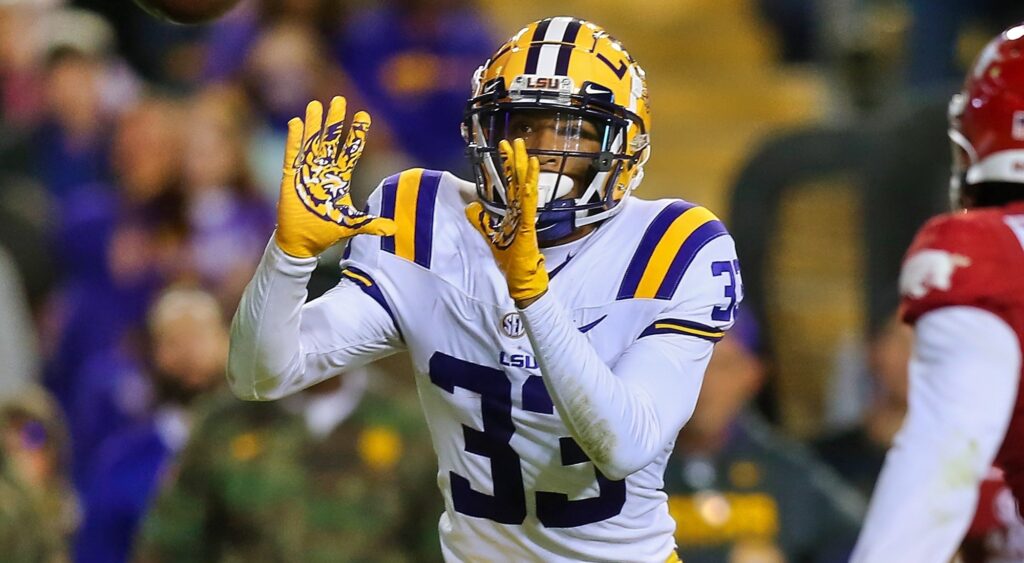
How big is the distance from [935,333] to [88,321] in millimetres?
Result: 4141

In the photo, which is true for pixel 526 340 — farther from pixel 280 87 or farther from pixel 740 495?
pixel 280 87

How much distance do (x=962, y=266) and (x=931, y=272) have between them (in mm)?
49

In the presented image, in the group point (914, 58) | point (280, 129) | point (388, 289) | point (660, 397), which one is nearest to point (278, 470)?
point (388, 289)

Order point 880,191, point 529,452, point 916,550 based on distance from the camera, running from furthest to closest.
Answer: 1. point 880,191
2. point 529,452
3. point 916,550

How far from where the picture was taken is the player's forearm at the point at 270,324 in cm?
277

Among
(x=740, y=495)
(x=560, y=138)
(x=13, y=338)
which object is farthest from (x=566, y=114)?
(x=13, y=338)

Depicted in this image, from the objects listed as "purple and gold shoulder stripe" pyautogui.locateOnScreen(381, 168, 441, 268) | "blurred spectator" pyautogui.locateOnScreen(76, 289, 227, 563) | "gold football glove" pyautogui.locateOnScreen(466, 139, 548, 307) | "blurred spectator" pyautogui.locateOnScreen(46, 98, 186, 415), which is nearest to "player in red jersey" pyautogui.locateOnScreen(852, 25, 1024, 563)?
"gold football glove" pyautogui.locateOnScreen(466, 139, 548, 307)

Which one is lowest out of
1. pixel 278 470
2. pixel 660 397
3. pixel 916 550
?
pixel 278 470

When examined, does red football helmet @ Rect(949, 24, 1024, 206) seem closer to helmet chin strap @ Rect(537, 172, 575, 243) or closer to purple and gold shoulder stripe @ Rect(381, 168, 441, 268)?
helmet chin strap @ Rect(537, 172, 575, 243)

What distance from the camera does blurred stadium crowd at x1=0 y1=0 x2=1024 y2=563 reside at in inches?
179

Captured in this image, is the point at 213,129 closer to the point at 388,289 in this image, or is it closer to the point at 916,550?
the point at 388,289

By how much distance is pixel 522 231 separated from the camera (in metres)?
2.64

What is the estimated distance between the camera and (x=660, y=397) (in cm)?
279

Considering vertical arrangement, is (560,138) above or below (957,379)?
above
